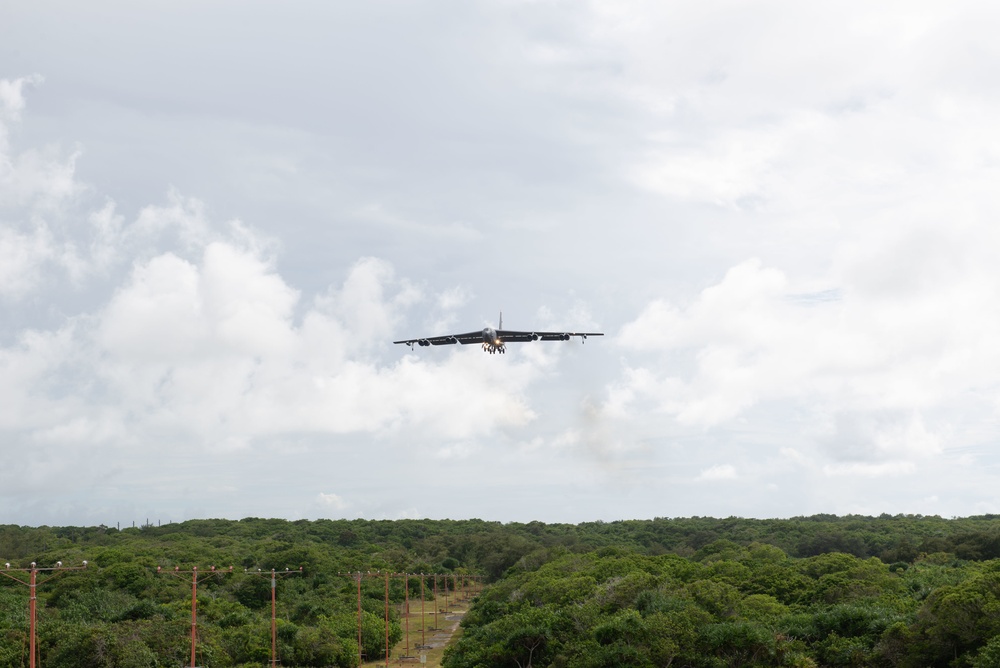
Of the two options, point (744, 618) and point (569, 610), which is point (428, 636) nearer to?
point (569, 610)

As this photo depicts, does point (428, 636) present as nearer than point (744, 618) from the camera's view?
No

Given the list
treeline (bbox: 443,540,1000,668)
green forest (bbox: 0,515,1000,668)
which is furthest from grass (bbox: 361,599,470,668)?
treeline (bbox: 443,540,1000,668)

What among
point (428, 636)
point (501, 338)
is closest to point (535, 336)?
point (501, 338)

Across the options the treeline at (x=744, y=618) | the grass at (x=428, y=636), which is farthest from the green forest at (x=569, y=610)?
the grass at (x=428, y=636)

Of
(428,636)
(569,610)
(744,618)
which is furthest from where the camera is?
(428,636)

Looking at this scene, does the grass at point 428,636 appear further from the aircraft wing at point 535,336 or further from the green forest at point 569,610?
the aircraft wing at point 535,336

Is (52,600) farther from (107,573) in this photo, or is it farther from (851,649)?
(851,649)

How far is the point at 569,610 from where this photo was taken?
201 feet

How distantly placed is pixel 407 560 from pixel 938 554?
68.4 m

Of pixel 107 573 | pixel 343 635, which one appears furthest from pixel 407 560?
pixel 343 635

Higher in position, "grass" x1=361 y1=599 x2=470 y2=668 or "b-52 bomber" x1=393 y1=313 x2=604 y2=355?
"b-52 bomber" x1=393 y1=313 x2=604 y2=355

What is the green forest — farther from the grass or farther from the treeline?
the grass

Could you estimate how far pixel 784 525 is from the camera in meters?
164

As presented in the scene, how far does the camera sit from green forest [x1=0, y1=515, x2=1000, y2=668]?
50.8m
